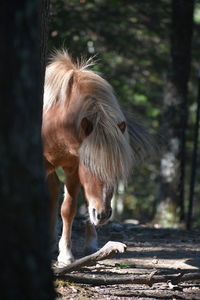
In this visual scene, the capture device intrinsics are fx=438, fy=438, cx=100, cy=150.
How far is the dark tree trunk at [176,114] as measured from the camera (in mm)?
8586

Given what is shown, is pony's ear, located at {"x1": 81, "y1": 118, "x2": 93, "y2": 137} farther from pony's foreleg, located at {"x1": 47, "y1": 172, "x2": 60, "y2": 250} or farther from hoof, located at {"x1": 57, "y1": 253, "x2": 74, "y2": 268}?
hoof, located at {"x1": 57, "y1": 253, "x2": 74, "y2": 268}

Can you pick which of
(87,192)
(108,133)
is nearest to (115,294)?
(87,192)

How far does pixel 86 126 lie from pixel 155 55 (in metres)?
8.12

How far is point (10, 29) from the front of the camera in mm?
1713

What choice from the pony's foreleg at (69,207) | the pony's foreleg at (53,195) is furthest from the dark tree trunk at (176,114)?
the pony's foreleg at (69,207)

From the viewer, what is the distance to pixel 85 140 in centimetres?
422

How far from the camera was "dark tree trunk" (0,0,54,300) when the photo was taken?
168 centimetres

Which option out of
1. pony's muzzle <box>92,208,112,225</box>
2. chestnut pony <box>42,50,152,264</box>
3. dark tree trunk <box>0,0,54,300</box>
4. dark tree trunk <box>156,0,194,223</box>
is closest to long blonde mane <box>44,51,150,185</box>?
chestnut pony <box>42,50,152,264</box>

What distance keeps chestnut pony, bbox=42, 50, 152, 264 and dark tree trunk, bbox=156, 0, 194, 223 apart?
3.19 metres

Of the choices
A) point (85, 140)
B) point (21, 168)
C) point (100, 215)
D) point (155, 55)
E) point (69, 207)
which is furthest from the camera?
point (155, 55)

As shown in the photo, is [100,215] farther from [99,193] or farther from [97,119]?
[97,119]

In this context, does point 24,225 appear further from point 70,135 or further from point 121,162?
point 70,135

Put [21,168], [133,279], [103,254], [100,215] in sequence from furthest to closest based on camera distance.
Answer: [100,215], [133,279], [103,254], [21,168]

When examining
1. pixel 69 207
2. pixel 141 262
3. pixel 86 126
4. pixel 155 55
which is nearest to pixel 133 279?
pixel 141 262
